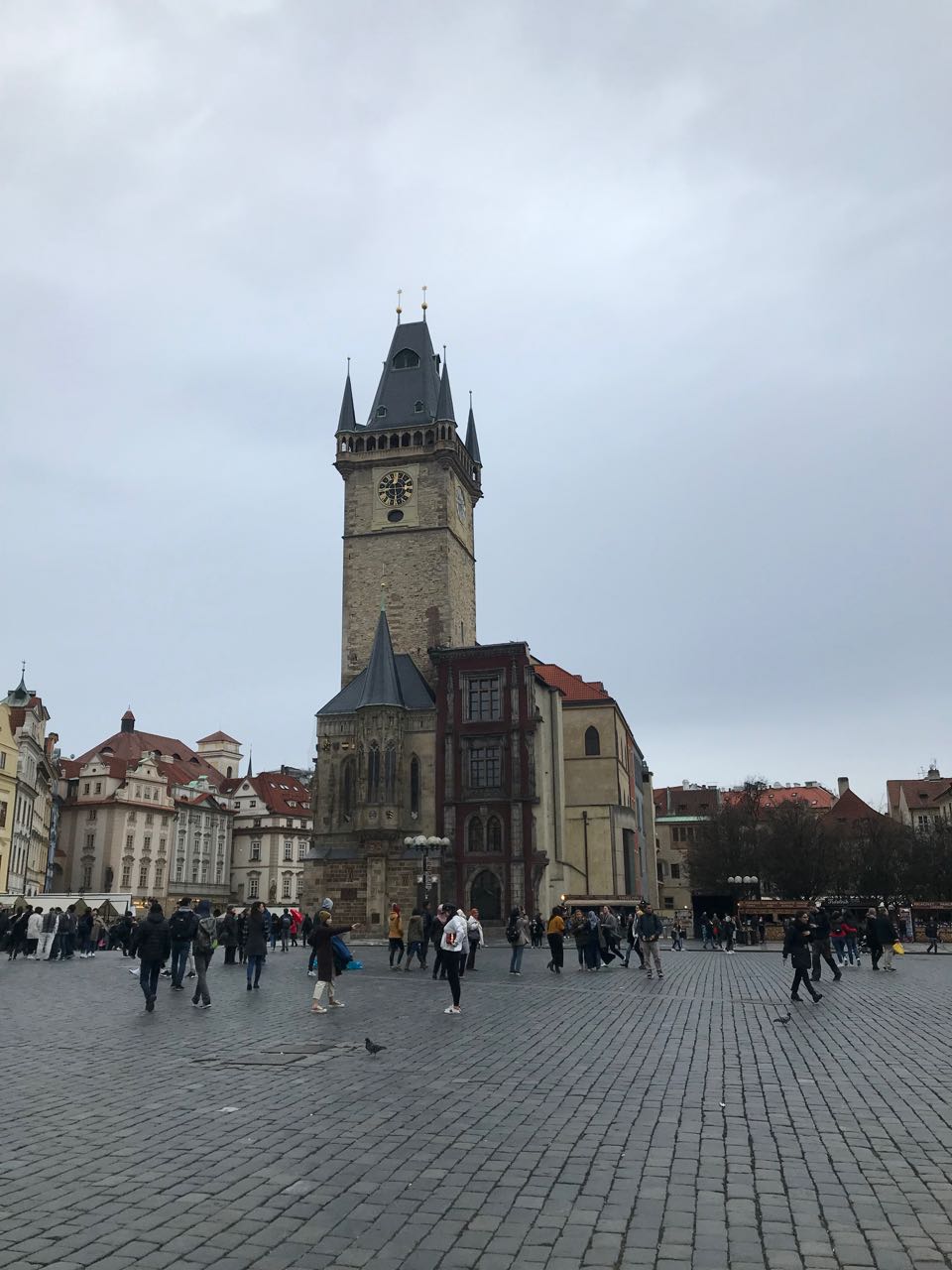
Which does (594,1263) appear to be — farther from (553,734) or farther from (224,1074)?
(553,734)

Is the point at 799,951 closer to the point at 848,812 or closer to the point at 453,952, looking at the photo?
the point at 453,952

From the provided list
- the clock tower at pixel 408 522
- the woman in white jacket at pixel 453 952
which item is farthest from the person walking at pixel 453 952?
the clock tower at pixel 408 522

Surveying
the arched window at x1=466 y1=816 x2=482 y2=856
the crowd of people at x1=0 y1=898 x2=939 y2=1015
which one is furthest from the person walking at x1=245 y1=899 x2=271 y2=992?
the arched window at x1=466 y1=816 x2=482 y2=856

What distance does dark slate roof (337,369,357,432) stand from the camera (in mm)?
73125

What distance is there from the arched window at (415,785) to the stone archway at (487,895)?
5.18 meters

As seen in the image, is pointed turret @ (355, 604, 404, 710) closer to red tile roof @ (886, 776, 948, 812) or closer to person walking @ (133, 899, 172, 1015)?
person walking @ (133, 899, 172, 1015)

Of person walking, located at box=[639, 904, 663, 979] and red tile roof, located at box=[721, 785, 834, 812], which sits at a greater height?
red tile roof, located at box=[721, 785, 834, 812]

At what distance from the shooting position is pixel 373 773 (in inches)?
2302

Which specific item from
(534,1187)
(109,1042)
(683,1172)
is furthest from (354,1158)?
(109,1042)

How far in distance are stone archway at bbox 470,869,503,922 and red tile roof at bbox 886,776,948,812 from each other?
239ft

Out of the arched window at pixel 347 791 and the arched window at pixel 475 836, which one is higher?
the arched window at pixel 347 791

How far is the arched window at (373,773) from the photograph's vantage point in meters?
58.0

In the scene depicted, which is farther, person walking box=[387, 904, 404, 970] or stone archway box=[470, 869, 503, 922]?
stone archway box=[470, 869, 503, 922]

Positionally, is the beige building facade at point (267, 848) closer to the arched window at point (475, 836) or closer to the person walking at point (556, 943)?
the arched window at point (475, 836)
